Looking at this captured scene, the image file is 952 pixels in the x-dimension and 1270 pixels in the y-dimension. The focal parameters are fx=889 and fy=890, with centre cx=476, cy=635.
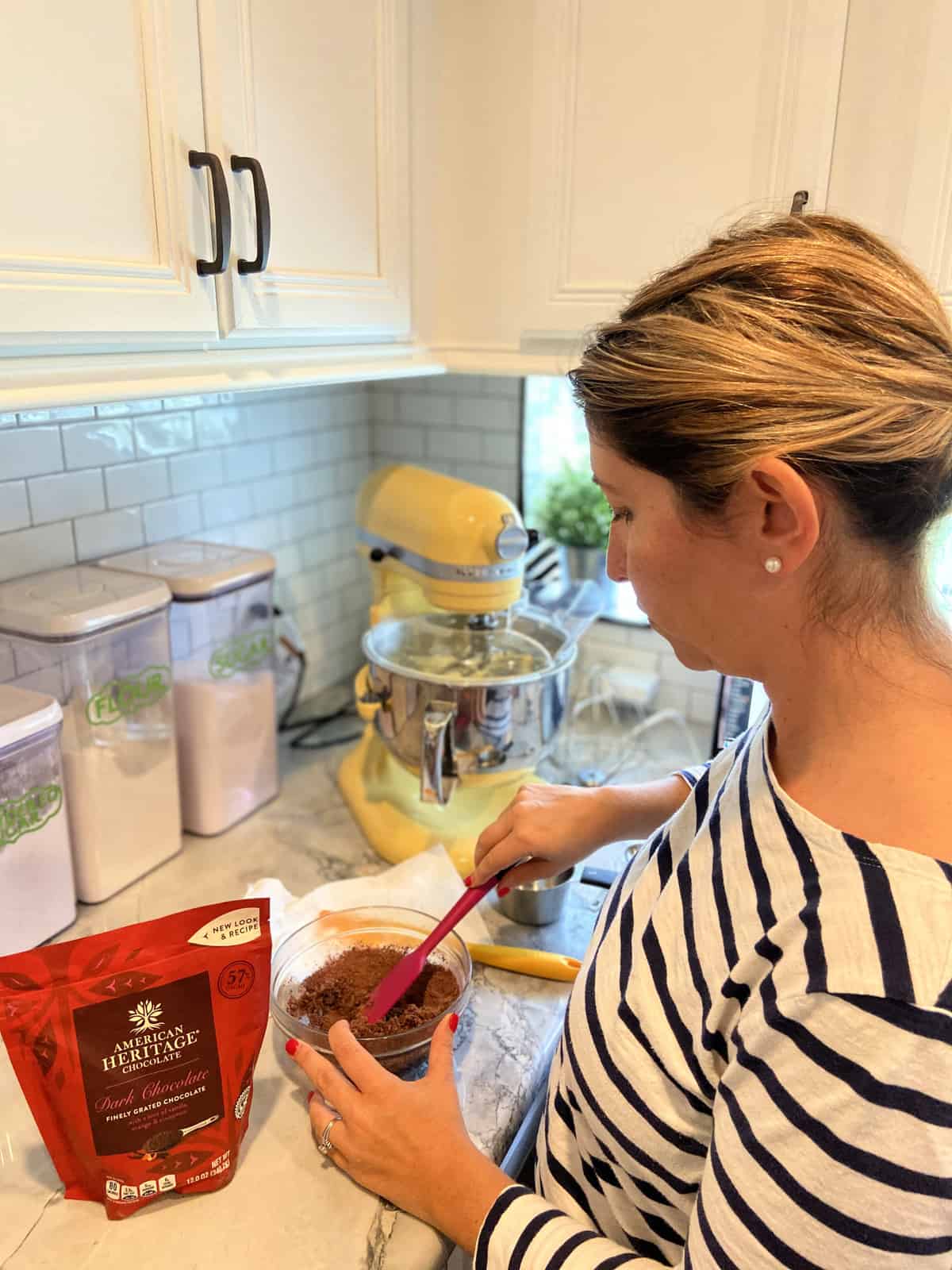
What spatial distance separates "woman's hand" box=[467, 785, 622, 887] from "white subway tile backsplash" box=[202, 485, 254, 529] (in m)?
0.74

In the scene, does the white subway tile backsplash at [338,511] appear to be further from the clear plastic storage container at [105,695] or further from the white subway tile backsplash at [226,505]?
the clear plastic storage container at [105,695]

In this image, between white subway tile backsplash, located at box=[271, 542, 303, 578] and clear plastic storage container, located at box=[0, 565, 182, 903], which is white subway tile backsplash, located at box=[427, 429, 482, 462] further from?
clear plastic storage container, located at box=[0, 565, 182, 903]

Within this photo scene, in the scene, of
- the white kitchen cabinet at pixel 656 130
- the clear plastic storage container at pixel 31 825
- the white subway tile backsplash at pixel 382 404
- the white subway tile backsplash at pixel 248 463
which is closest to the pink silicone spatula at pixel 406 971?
the clear plastic storage container at pixel 31 825

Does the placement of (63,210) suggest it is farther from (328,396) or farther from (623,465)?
(328,396)

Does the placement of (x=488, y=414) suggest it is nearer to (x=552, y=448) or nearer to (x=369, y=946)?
(x=552, y=448)

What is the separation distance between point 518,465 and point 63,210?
98 centimetres

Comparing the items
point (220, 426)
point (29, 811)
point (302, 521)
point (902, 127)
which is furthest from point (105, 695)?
point (902, 127)

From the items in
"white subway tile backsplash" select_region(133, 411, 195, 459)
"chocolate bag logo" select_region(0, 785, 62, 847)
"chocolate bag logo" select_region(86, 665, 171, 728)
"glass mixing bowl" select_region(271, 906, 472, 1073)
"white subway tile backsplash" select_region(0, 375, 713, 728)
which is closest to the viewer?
"glass mixing bowl" select_region(271, 906, 472, 1073)

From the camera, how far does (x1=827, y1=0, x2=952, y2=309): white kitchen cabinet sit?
2.87 ft

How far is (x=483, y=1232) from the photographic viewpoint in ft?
1.95

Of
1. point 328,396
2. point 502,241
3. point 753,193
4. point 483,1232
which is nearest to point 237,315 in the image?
point 502,241

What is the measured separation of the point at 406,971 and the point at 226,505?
84cm

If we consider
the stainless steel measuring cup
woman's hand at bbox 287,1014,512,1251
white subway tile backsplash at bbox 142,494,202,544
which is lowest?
the stainless steel measuring cup

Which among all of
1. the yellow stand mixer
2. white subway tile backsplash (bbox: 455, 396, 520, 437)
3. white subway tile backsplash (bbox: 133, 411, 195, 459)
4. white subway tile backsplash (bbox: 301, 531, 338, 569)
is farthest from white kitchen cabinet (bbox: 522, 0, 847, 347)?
white subway tile backsplash (bbox: 301, 531, 338, 569)
